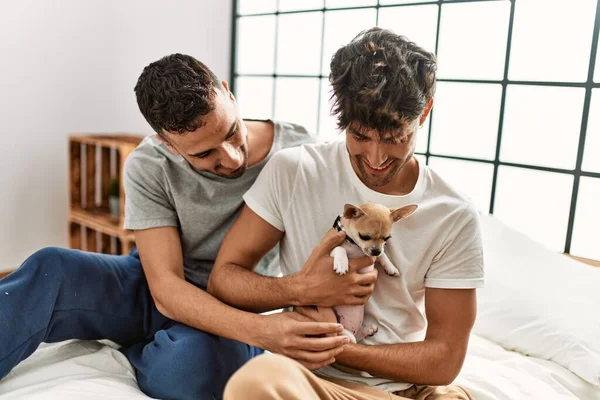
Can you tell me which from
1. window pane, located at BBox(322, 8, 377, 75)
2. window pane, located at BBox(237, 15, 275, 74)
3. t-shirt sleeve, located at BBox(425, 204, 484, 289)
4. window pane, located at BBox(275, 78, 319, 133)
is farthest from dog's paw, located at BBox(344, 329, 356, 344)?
window pane, located at BBox(237, 15, 275, 74)

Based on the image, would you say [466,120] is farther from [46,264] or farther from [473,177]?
[46,264]

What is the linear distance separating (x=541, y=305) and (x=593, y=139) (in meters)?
0.85

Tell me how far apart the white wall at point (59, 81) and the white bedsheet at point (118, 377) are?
2.02 metres

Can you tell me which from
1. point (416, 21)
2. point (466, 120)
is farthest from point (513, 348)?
point (416, 21)

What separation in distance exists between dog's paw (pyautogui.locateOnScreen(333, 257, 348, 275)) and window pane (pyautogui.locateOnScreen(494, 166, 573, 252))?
140cm

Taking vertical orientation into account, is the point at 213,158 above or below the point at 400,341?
above

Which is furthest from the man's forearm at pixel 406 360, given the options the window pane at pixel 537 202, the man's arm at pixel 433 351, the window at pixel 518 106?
the window pane at pixel 537 202

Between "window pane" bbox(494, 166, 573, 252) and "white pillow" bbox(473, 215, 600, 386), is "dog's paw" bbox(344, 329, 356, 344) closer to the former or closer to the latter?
"white pillow" bbox(473, 215, 600, 386)

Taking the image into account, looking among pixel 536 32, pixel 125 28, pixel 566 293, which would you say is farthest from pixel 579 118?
pixel 125 28

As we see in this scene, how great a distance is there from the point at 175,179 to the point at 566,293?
1.30m

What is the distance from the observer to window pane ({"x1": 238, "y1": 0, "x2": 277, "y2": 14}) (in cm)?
364

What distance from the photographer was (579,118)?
2.25 m

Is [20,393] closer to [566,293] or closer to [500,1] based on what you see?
[566,293]

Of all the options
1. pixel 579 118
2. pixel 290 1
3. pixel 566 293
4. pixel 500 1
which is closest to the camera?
pixel 566 293
